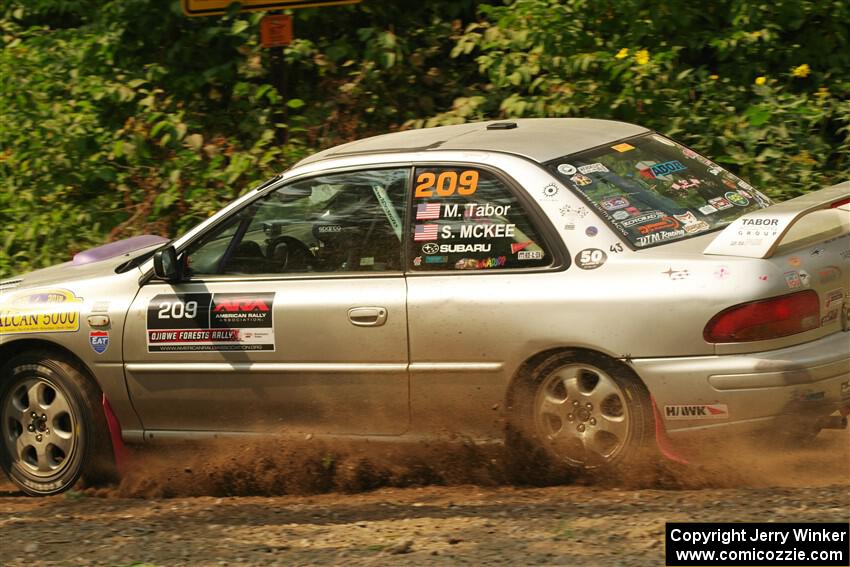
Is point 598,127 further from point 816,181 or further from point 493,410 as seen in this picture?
point 816,181

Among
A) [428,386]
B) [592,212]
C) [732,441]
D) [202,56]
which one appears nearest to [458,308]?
[428,386]

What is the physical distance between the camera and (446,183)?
526cm

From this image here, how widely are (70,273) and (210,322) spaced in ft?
3.60

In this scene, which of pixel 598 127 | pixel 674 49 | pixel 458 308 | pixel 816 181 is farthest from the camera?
pixel 674 49

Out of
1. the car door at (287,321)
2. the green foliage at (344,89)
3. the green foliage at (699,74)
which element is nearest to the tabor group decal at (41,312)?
the car door at (287,321)

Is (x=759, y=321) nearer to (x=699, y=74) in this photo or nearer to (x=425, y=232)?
(x=425, y=232)

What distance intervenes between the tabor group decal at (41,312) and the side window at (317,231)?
668 millimetres

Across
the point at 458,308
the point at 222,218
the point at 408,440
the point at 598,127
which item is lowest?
the point at 408,440

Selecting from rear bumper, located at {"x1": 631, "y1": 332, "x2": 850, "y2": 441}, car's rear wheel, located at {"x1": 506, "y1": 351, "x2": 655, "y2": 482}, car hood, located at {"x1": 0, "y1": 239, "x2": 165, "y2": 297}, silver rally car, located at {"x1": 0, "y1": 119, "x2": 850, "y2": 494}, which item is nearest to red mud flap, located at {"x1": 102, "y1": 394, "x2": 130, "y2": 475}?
silver rally car, located at {"x1": 0, "y1": 119, "x2": 850, "y2": 494}

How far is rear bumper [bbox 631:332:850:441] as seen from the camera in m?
4.60

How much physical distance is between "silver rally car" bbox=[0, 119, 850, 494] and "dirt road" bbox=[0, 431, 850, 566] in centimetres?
24

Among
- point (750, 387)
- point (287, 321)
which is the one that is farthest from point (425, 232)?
point (750, 387)

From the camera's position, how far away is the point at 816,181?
26.9ft

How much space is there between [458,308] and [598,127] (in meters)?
1.36
